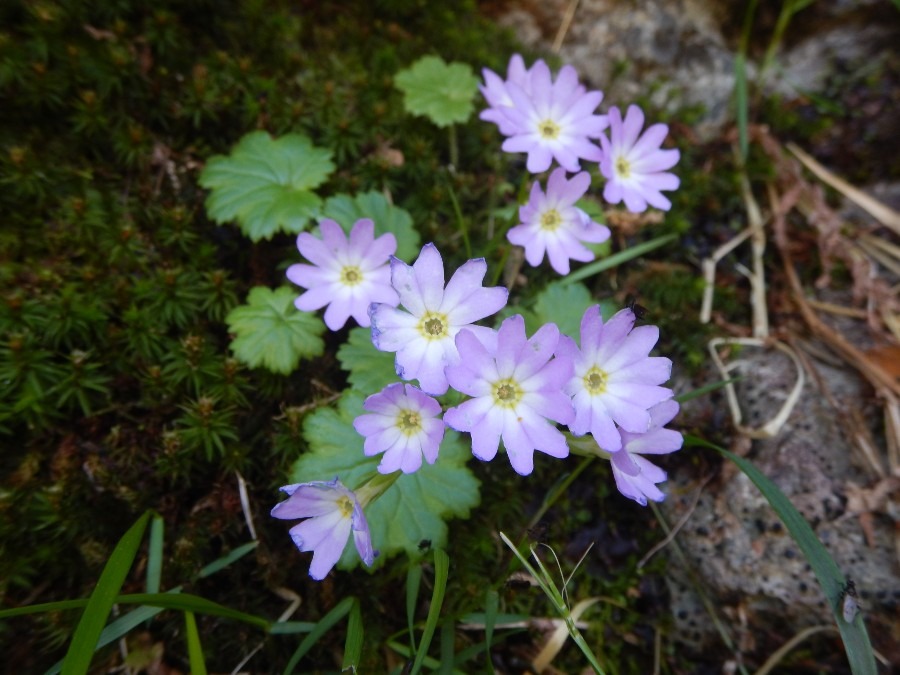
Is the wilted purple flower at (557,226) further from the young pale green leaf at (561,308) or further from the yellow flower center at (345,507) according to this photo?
the yellow flower center at (345,507)

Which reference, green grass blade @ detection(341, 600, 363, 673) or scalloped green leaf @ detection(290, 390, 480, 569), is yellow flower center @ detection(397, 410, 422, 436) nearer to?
scalloped green leaf @ detection(290, 390, 480, 569)

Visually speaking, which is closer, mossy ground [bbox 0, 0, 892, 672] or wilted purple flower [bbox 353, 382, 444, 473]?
wilted purple flower [bbox 353, 382, 444, 473]

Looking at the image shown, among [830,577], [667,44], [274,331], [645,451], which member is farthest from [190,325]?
[667,44]

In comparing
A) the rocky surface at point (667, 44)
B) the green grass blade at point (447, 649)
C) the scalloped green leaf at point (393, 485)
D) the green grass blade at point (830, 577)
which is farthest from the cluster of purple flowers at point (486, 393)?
the rocky surface at point (667, 44)

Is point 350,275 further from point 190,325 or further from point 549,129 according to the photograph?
point 549,129

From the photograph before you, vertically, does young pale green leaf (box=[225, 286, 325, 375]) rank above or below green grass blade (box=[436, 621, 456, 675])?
above

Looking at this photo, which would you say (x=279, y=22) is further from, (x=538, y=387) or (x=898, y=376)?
(x=898, y=376)

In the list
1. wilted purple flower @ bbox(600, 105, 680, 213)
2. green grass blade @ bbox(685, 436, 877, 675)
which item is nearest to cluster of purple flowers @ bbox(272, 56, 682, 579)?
green grass blade @ bbox(685, 436, 877, 675)
